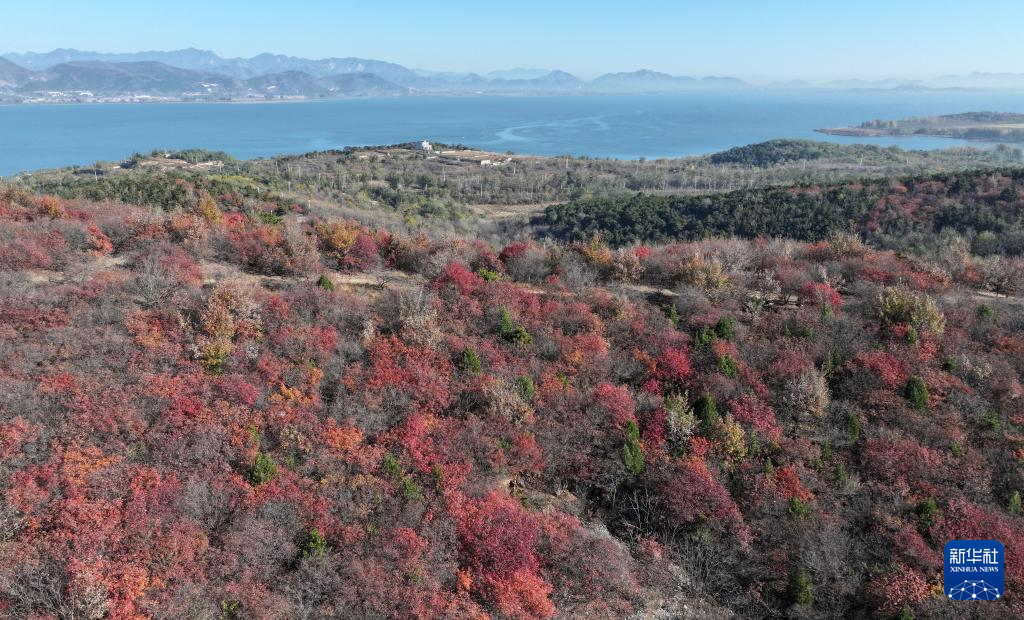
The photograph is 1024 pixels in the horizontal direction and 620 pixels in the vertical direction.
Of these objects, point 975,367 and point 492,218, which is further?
point 492,218

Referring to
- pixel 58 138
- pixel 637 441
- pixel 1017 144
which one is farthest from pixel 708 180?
pixel 58 138

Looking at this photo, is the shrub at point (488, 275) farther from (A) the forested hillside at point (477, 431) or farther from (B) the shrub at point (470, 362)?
(B) the shrub at point (470, 362)

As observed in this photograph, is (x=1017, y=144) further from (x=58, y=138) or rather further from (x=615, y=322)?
(x=58, y=138)

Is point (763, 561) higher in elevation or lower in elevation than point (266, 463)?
lower

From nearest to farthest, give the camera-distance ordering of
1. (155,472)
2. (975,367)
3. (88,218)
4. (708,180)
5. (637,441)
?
(155,472) < (637,441) < (975,367) < (88,218) < (708,180)

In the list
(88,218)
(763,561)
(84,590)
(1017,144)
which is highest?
(1017,144)

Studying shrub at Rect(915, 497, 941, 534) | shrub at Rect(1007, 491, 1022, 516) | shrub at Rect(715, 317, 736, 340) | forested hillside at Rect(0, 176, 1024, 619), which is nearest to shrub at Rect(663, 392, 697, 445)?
forested hillside at Rect(0, 176, 1024, 619)

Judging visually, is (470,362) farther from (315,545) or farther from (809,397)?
(809,397)
